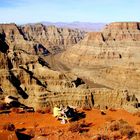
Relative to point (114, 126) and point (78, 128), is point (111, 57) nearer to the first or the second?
point (114, 126)

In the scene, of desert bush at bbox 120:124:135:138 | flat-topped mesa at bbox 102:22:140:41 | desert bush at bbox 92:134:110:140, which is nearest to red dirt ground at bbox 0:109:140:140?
desert bush at bbox 92:134:110:140

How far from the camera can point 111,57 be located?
14338 cm

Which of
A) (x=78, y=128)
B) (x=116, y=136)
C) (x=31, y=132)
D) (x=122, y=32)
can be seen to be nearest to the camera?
(x=116, y=136)

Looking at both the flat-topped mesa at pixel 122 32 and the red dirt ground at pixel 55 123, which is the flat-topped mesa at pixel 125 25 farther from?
the red dirt ground at pixel 55 123

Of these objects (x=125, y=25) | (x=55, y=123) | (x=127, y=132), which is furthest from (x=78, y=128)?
(x=125, y=25)

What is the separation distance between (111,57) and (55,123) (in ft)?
401

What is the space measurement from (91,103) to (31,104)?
7680 millimetres

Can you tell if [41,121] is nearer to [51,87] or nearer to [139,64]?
[51,87]

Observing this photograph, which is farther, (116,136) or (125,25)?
(125,25)

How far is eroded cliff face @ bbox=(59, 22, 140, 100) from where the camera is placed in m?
109

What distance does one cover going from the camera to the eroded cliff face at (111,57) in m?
109

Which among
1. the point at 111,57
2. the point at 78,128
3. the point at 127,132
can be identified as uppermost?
the point at 78,128

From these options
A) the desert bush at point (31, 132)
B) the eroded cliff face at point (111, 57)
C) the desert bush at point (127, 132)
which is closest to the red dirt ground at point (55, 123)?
the desert bush at point (31, 132)

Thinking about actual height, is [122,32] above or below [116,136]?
above
